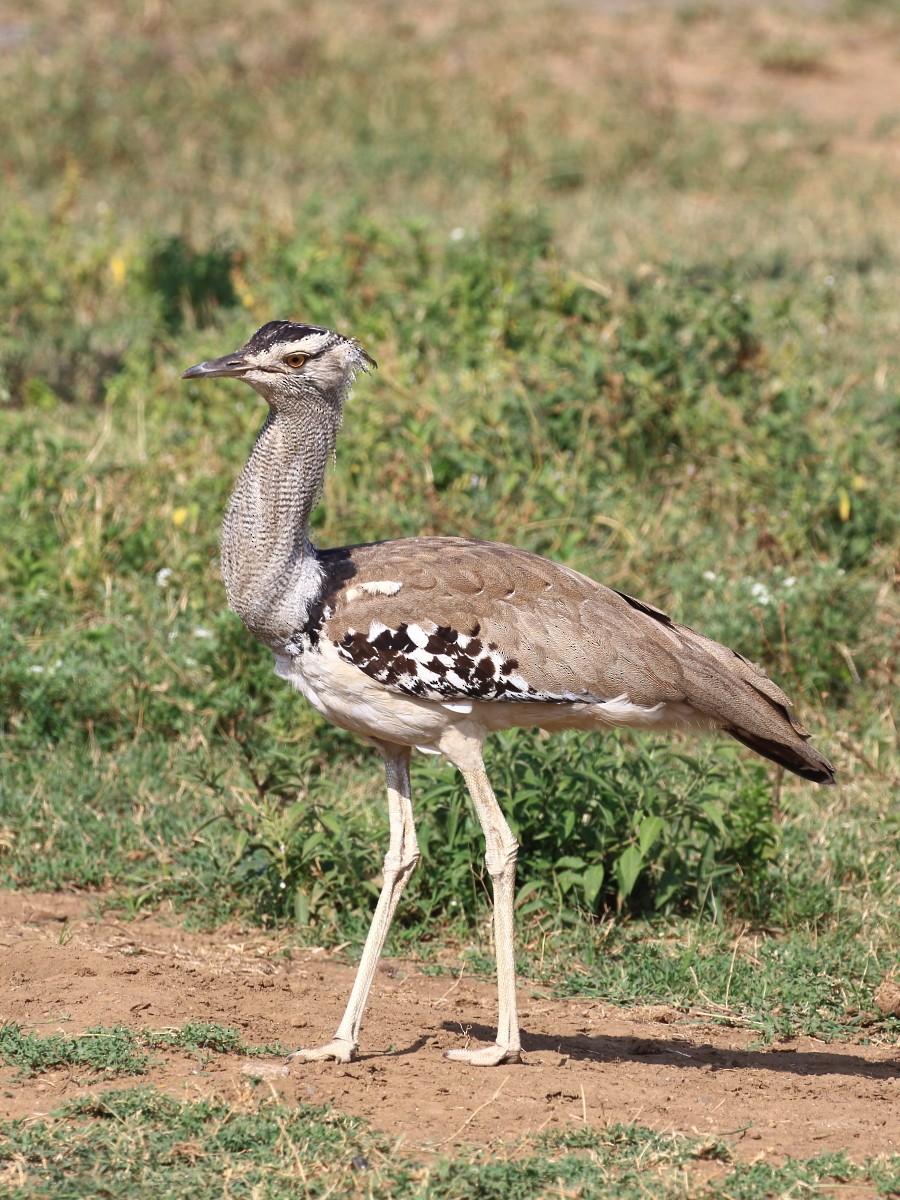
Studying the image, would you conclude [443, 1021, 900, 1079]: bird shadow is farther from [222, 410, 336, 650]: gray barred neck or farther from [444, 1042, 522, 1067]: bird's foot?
[222, 410, 336, 650]: gray barred neck

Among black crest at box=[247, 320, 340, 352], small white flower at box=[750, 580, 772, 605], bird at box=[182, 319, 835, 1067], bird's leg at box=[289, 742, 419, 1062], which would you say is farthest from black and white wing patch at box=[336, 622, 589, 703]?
small white flower at box=[750, 580, 772, 605]

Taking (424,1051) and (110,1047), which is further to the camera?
(424,1051)

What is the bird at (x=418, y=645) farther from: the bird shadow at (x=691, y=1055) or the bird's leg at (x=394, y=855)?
the bird shadow at (x=691, y=1055)

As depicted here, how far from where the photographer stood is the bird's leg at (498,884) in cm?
407

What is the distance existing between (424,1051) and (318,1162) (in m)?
0.80

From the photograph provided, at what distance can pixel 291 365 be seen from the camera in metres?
4.07

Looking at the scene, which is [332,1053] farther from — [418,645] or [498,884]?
[418,645]

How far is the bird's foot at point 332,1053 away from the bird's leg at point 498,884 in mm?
262

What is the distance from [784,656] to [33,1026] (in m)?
3.09

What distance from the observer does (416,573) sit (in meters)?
4.18

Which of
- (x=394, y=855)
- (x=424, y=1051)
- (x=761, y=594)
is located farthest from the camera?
→ (x=761, y=594)

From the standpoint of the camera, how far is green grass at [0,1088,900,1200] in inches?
129

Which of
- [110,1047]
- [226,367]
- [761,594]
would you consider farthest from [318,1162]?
[761,594]

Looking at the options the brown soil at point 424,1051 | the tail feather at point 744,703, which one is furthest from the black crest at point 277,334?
the brown soil at point 424,1051
